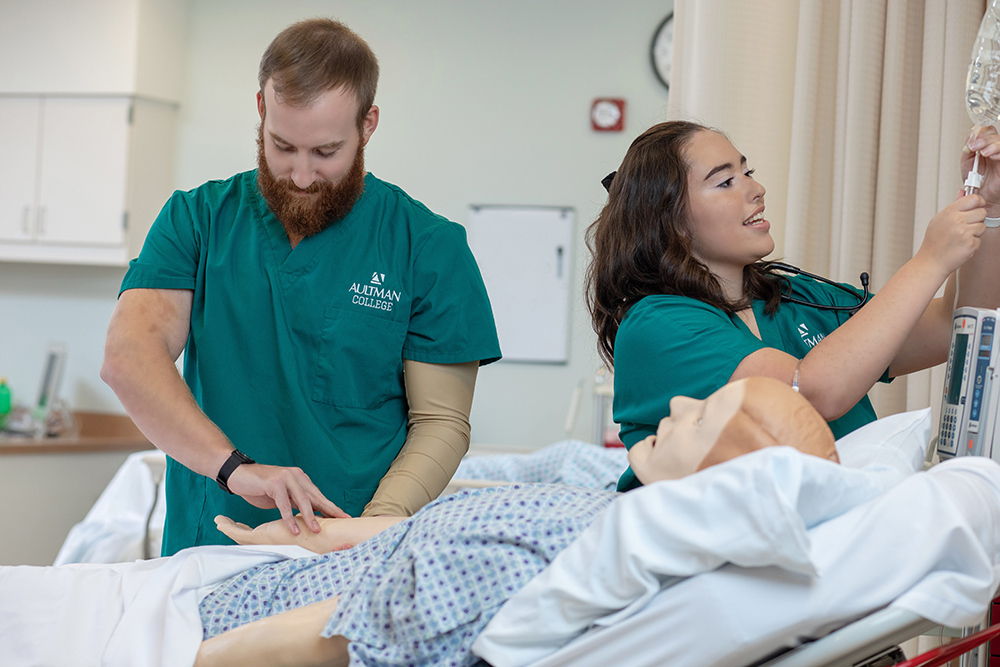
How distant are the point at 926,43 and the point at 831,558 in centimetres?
132

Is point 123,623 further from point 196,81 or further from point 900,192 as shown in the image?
point 196,81

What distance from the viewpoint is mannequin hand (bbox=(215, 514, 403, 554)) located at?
1169mm

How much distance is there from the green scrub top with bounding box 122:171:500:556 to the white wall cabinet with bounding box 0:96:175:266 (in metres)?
2.45

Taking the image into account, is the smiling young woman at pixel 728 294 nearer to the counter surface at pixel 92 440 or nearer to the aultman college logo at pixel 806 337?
the aultman college logo at pixel 806 337

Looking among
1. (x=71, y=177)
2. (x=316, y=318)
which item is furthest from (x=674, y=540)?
(x=71, y=177)

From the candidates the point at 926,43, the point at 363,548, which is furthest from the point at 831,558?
the point at 926,43

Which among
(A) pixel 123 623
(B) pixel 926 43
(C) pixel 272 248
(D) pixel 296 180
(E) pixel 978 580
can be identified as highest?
(B) pixel 926 43

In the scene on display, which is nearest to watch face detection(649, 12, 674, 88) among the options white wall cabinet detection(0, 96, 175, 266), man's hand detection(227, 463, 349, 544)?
white wall cabinet detection(0, 96, 175, 266)

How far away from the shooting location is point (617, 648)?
78cm

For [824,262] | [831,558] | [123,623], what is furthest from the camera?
[824,262]

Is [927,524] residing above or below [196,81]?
below

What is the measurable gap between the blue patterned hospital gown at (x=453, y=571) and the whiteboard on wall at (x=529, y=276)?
276cm

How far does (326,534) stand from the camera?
1.17 meters

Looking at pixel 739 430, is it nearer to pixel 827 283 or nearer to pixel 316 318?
pixel 827 283
